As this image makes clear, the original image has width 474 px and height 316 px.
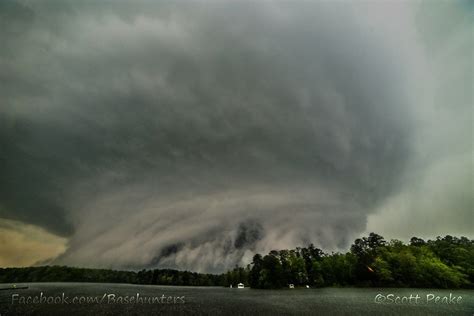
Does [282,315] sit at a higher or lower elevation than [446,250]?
lower

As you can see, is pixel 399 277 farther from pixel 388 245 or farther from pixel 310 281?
pixel 310 281

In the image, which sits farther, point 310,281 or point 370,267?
point 310,281

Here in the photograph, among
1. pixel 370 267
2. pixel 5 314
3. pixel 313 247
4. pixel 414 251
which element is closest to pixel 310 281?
pixel 313 247

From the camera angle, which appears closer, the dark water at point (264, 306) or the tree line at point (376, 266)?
the dark water at point (264, 306)

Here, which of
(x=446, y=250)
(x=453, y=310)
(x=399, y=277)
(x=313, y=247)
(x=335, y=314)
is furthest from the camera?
(x=313, y=247)

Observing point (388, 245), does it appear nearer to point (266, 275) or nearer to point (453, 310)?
point (266, 275)

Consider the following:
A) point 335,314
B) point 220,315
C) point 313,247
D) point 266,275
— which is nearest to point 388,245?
point 313,247

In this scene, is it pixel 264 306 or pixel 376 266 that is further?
pixel 376 266

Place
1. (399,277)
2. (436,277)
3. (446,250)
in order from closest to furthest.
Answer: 1. (436,277)
2. (399,277)
3. (446,250)

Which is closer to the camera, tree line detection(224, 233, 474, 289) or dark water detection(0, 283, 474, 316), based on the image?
dark water detection(0, 283, 474, 316)
